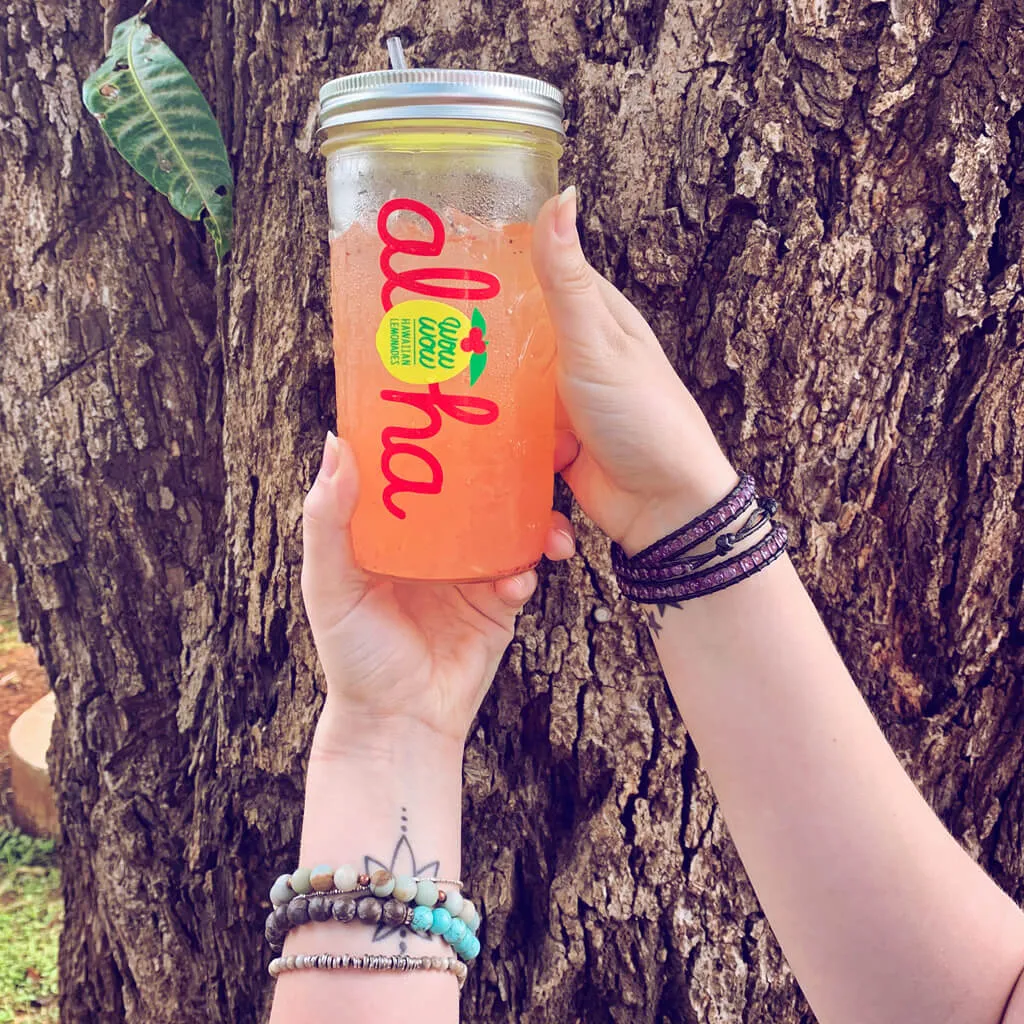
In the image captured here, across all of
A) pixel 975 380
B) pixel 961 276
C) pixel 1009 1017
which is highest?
pixel 961 276

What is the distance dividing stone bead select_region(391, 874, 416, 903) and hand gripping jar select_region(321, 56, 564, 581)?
363 mm

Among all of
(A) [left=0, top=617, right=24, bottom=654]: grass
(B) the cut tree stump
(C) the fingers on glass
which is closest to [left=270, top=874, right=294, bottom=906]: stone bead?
(C) the fingers on glass

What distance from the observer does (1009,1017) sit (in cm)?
103

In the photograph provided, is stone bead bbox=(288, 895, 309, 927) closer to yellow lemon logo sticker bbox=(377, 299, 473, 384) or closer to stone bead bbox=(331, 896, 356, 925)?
stone bead bbox=(331, 896, 356, 925)

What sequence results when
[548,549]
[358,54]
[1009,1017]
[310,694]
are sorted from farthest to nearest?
1. [310,694]
2. [358,54]
3. [548,549]
4. [1009,1017]

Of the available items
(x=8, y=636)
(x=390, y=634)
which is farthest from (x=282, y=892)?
(x=8, y=636)

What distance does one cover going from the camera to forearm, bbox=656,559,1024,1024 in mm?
1065

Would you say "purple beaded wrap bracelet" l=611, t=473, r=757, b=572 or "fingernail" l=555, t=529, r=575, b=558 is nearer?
"purple beaded wrap bracelet" l=611, t=473, r=757, b=572

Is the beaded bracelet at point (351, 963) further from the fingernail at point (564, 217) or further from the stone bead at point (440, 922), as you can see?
the fingernail at point (564, 217)

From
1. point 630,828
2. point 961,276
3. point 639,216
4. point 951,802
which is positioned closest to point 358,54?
point 639,216

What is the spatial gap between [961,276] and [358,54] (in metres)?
0.88

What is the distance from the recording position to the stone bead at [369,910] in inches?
45.3

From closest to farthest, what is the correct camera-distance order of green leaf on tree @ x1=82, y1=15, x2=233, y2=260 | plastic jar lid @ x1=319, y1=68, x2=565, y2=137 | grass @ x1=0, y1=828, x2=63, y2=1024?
plastic jar lid @ x1=319, y1=68, x2=565, y2=137 → green leaf on tree @ x1=82, y1=15, x2=233, y2=260 → grass @ x1=0, y1=828, x2=63, y2=1024

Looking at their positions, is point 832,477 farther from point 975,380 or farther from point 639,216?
point 639,216
